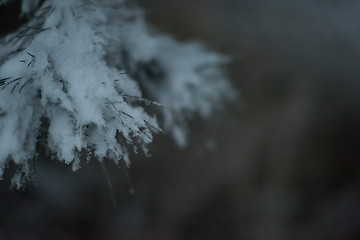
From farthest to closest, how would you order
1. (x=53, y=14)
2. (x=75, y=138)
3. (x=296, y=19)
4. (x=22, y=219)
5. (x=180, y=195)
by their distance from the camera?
1. (x=180, y=195)
2. (x=296, y=19)
3. (x=22, y=219)
4. (x=53, y=14)
5. (x=75, y=138)

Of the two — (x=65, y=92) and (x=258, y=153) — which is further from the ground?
(x=258, y=153)

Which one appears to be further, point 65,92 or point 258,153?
point 258,153

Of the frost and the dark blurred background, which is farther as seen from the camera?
the dark blurred background

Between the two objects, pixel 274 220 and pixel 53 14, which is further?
pixel 274 220

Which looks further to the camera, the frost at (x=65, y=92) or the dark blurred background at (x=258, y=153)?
the dark blurred background at (x=258, y=153)

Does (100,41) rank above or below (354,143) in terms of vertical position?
above

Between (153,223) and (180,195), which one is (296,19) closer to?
(180,195)

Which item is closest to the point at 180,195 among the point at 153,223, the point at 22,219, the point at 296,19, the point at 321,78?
the point at 153,223

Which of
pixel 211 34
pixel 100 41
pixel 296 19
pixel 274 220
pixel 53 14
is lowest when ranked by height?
pixel 274 220
